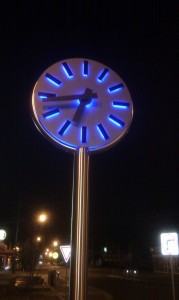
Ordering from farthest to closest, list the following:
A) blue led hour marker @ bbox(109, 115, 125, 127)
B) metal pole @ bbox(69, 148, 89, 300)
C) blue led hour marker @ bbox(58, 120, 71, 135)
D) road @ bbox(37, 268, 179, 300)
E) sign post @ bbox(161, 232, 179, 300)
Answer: road @ bbox(37, 268, 179, 300)
sign post @ bbox(161, 232, 179, 300)
blue led hour marker @ bbox(109, 115, 125, 127)
blue led hour marker @ bbox(58, 120, 71, 135)
metal pole @ bbox(69, 148, 89, 300)

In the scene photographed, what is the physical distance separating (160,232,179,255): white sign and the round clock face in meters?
7.51

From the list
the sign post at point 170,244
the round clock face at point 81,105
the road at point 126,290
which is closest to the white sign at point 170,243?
the sign post at point 170,244

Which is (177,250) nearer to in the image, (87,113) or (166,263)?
(87,113)

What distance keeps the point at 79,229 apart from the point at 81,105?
100 cm

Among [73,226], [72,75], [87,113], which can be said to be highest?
[72,75]

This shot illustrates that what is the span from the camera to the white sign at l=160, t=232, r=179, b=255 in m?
9.88

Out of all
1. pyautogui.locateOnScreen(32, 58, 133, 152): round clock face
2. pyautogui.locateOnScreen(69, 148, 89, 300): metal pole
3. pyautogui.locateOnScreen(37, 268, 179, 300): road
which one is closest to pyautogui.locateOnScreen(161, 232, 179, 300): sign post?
pyautogui.locateOnScreen(32, 58, 133, 152): round clock face

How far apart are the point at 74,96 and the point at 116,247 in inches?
2840

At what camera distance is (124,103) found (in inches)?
127

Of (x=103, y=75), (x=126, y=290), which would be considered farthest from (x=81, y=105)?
(x=126, y=290)

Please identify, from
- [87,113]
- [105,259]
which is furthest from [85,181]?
[105,259]

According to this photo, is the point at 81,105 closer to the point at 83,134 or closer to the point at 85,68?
the point at 83,134

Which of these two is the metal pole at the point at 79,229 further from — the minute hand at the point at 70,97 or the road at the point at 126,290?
the road at the point at 126,290

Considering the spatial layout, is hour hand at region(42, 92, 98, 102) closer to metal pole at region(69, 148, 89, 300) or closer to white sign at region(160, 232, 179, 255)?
metal pole at region(69, 148, 89, 300)
